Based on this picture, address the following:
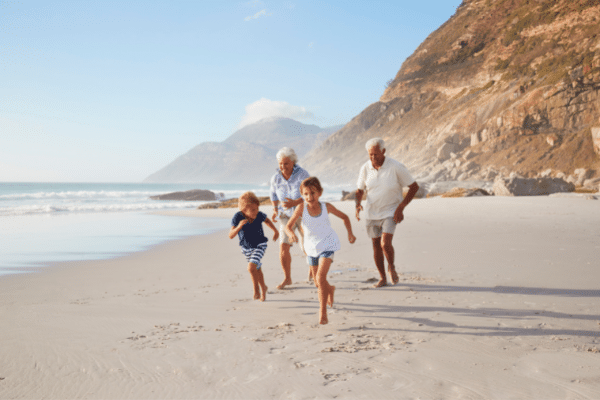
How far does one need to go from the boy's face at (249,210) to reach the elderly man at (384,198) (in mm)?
1572

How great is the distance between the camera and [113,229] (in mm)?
13844

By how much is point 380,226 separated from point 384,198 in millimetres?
383

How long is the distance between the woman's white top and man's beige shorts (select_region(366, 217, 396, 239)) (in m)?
1.43

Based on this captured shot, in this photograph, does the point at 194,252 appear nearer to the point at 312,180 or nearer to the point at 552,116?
the point at 312,180

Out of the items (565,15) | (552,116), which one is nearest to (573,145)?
(552,116)

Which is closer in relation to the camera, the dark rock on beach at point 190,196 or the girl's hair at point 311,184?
the girl's hair at point 311,184

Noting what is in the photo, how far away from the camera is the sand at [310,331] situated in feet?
8.84

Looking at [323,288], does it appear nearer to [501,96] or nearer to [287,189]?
[287,189]

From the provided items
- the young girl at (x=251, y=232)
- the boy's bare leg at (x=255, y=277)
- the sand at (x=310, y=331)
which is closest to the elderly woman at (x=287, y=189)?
the sand at (x=310, y=331)

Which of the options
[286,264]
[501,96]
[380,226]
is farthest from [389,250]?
→ [501,96]

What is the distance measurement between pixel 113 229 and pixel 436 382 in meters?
13.0

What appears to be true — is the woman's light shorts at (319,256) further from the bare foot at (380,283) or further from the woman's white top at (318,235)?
the bare foot at (380,283)

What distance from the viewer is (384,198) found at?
18.2 feet

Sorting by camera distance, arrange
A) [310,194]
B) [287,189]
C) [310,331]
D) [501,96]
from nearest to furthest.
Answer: [310,331] → [310,194] → [287,189] → [501,96]
